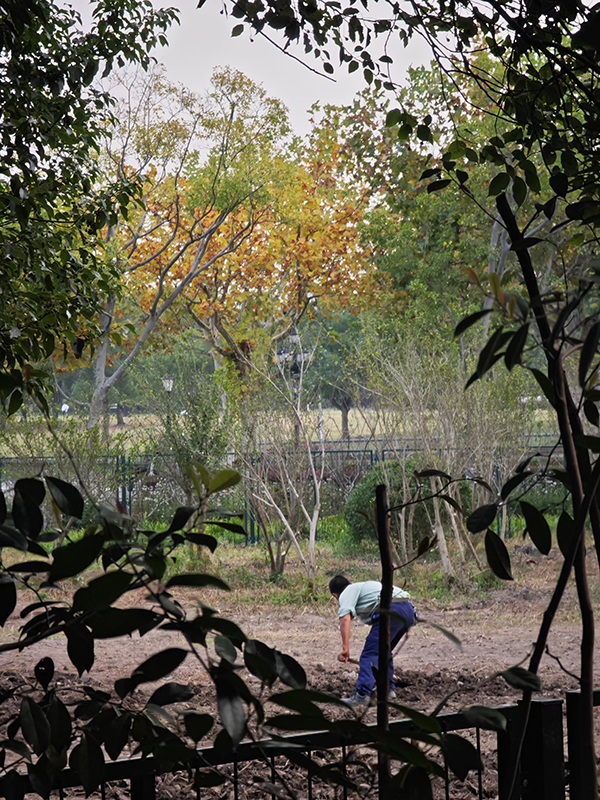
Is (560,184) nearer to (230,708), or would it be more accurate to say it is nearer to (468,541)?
(230,708)

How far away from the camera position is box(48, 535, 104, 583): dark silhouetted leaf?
27.0 inches

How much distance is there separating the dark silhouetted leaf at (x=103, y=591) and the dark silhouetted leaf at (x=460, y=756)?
1.26 feet

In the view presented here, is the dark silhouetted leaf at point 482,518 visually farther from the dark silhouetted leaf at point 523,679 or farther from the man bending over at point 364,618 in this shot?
the man bending over at point 364,618

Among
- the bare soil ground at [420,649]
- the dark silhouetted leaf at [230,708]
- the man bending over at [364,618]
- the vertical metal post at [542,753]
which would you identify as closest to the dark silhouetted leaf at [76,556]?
the dark silhouetted leaf at [230,708]

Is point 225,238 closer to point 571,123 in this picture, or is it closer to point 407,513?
point 407,513

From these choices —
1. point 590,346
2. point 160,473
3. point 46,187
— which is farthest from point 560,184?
point 160,473

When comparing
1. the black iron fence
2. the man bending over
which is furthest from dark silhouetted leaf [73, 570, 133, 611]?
the black iron fence

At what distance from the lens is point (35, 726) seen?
80 centimetres

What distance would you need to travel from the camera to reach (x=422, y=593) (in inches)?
354

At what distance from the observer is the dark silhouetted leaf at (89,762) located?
79cm

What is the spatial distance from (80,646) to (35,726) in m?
0.09

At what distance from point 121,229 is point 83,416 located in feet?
15.1

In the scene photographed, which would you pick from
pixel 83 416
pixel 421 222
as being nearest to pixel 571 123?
pixel 83 416

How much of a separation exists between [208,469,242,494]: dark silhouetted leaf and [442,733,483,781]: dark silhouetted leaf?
0.37 m
